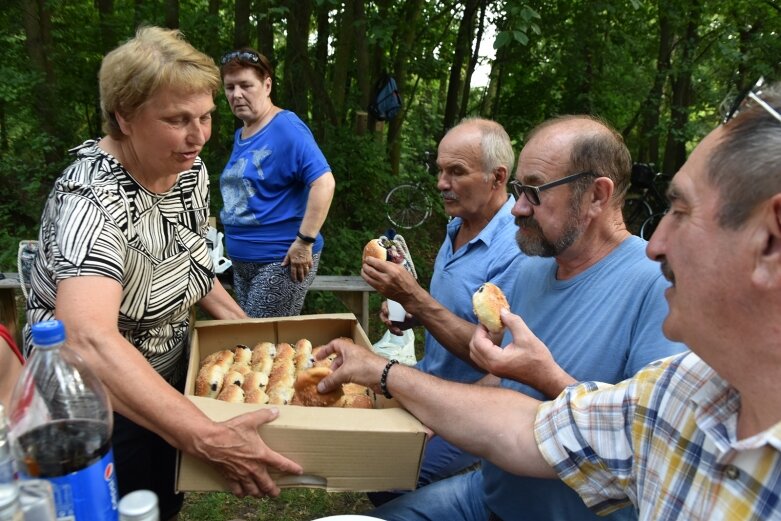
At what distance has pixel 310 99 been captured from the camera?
7879mm

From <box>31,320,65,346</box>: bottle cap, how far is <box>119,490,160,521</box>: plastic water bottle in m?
0.31

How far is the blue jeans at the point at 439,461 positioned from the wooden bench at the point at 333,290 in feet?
5.71

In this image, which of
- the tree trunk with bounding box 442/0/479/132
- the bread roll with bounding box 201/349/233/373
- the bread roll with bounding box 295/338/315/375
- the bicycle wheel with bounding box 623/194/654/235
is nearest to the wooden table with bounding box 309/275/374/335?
the bread roll with bounding box 295/338/315/375

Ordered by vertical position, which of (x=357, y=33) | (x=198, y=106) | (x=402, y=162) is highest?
(x=357, y=33)

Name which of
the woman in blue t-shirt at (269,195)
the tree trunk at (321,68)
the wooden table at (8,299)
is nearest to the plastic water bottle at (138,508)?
the woman in blue t-shirt at (269,195)

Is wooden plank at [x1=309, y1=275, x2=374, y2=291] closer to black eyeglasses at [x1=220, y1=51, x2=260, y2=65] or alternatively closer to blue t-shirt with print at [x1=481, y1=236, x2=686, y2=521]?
black eyeglasses at [x1=220, y1=51, x2=260, y2=65]

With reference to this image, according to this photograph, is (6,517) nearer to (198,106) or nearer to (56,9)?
(198,106)

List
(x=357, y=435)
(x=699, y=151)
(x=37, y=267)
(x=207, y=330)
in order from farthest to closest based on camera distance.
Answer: (x=207, y=330)
(x=37, y=267)
(x=357, y=435)
(x=699, y=151)

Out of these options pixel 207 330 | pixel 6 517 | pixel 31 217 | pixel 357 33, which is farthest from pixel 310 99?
pixel 6 517

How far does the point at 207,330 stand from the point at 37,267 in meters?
0.67

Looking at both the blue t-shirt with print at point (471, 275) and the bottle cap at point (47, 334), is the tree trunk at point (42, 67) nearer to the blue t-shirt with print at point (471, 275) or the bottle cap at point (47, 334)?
the blue t-shirt with print at point (471, 275)

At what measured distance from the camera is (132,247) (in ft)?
5.68

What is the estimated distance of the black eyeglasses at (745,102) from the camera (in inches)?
37.3

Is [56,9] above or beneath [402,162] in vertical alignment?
above
